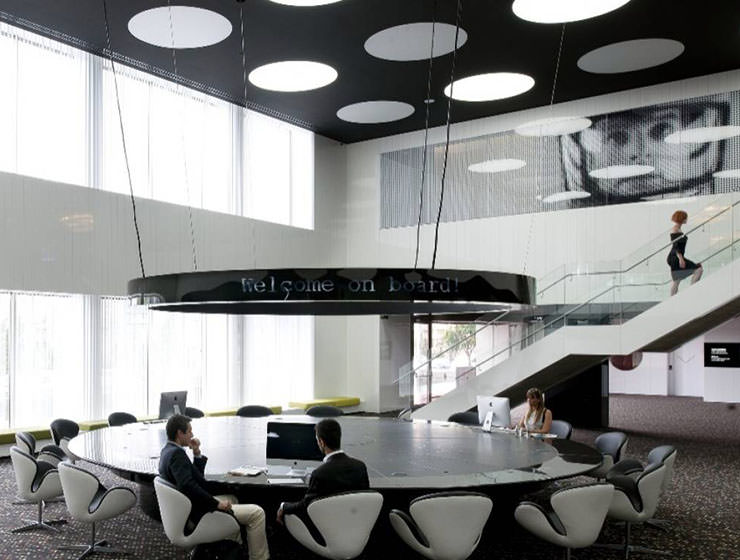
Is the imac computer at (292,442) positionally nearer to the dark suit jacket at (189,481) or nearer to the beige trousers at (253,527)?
the beige trousers at (253,527)

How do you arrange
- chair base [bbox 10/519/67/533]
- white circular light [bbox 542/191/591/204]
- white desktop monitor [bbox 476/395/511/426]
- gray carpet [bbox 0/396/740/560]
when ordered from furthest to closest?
1. white circular light [bbox 542/191/591/204]
2. white desktop monitor [bbox 476/395/511/426]
3. chair base [bbox 10/519/67/533]
4. gray carpet [bbox 0/396/740/560]

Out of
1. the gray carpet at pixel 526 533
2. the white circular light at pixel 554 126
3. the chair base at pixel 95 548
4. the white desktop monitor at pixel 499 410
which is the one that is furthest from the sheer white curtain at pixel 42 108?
the white circular light at pixel 554 126

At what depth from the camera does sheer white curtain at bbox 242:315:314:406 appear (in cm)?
1783

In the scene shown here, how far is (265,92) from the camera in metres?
15.8

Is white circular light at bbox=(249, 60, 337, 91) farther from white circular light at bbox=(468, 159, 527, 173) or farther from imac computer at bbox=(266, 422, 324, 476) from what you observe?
imac computer at bbox=(266, 422, 324, 476)

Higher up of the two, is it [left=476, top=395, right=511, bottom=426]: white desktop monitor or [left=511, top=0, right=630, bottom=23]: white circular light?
[left=511, top=0, right=630, bottom=23]: white circular light

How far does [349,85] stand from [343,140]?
15.4 feet

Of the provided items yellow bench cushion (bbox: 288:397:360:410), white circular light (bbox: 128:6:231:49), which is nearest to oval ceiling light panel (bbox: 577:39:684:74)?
white circular light (bbox: 128:6:231:49)

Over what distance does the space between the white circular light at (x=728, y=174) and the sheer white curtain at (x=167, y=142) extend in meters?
10.3

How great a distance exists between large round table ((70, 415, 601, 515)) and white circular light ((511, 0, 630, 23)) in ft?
21.2

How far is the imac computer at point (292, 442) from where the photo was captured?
6680 millimetres

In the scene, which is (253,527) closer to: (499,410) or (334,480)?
(334,480)

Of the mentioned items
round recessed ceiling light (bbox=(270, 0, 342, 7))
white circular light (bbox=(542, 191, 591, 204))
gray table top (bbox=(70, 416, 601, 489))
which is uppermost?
round recessed ceiling light (bbox=(270, 0, 342, 7))

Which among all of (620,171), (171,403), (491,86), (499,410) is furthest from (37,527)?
(620,171)
